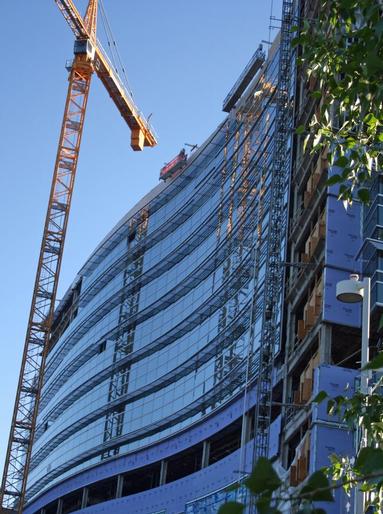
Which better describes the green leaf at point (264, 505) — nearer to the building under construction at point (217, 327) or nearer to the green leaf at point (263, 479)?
the green leaf at point (263, 479)

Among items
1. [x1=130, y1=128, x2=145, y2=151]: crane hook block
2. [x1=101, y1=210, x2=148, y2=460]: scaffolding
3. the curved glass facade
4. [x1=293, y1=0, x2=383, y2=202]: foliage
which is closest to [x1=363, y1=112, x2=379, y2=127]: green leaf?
[x1=293, y1=0, x2=383, y2=202]: foliage

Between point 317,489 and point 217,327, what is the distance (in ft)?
180

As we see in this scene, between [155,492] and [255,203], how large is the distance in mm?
19283

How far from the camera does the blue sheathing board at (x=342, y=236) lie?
41.8 m

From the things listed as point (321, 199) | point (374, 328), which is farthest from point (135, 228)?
point (374, 328)

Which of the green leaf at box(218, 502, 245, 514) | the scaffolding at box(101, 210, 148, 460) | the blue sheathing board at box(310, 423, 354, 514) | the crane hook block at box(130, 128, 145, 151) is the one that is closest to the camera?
the green leaf at box(218, 502, 245, 514)

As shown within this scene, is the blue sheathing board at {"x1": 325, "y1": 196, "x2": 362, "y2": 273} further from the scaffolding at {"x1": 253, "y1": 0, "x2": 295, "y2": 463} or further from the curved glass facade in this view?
the curved glass facade

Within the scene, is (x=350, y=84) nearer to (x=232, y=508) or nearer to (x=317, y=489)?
(x=317, y=489)

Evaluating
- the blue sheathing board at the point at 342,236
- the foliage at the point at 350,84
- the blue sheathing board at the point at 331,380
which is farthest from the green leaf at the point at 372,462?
the blue sheathing board at the point at 342,236

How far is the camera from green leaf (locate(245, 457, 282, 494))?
645 centimetres

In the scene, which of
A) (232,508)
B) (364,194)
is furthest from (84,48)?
(232,508)

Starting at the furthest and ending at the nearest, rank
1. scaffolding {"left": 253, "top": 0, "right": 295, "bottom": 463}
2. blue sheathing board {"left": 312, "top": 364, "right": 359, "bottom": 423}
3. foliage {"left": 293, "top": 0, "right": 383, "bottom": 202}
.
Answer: scaffolding {"left": 253, "top": 0, "right": 295, "bottom": 463} → blue sheathing board {"left": 312, "top": 364, "right": 359, "bottom": 423} → foliage {"left": 293, "top": 0, "right": 383, "bottom": 202}

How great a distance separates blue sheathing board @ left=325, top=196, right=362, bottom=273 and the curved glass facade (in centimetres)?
1042

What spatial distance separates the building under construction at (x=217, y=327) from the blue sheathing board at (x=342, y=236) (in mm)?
73
